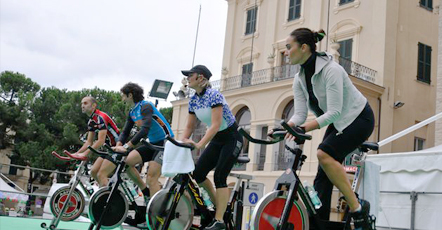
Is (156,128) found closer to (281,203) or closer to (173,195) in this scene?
(173,195)

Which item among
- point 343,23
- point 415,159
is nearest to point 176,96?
point 343,23

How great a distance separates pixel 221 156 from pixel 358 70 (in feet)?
72.7

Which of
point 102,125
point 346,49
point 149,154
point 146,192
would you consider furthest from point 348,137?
point 346,49

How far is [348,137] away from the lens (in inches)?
180

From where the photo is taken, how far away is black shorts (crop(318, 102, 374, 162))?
14.7ft

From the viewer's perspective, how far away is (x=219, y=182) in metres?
5.79

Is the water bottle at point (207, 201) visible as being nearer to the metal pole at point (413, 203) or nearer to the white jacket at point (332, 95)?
the white jacket at point (332, 95)

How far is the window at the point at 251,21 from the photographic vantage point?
3429 centimetres

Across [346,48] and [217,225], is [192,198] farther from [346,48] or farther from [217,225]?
[346,48]

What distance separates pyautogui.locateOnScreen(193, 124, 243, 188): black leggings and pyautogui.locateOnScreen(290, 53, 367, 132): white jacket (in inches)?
46.0

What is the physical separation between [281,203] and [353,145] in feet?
2.90

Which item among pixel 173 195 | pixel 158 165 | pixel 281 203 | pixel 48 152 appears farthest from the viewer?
pixel 48 152

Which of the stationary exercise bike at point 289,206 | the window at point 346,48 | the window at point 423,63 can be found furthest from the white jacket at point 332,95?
the window at point 423,63

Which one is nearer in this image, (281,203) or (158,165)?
(281,203)
